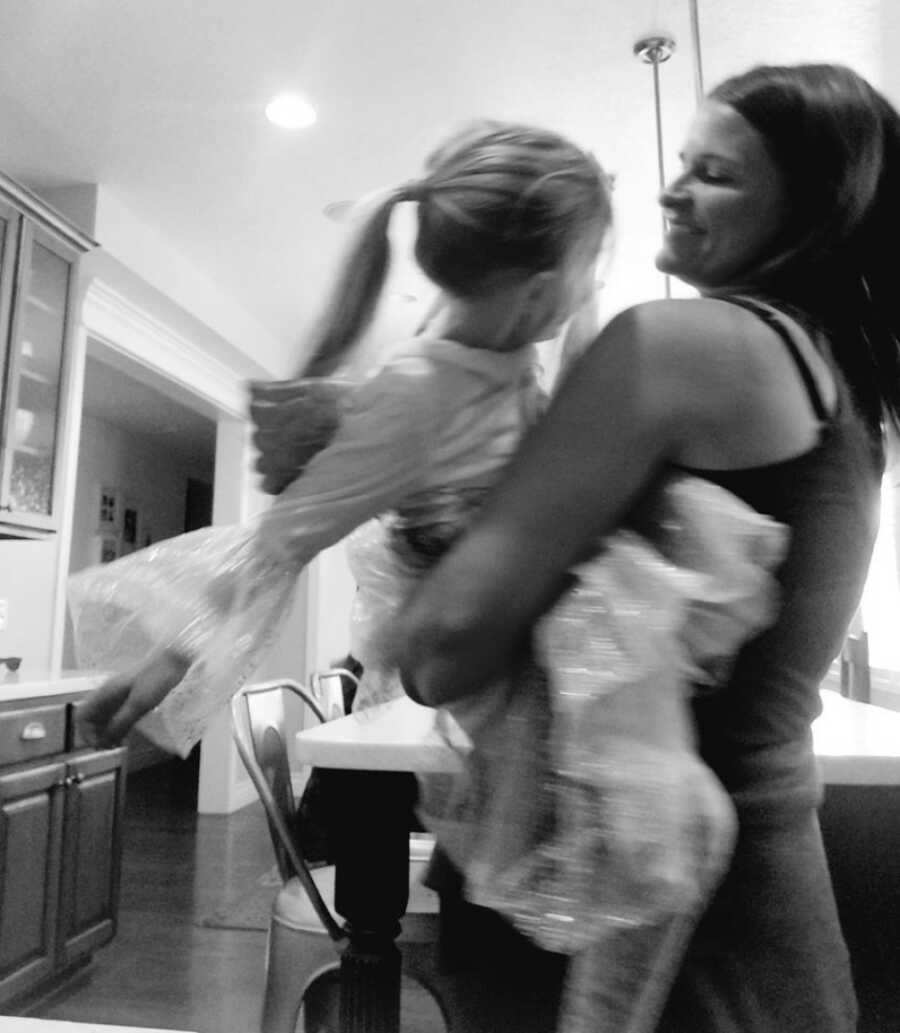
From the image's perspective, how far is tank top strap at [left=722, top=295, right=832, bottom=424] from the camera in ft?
1.46

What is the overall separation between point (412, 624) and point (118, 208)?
134 inches

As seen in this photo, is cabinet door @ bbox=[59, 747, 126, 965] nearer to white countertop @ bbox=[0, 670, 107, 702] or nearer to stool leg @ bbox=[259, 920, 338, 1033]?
white countertop @ bbox=[0, 670, 107, 702]

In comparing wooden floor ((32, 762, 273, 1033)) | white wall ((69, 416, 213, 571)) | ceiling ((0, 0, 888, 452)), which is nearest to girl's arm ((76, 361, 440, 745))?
ceiling ((0, 0, 888, 452))

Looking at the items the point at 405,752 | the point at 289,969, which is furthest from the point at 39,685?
the point at 405,752

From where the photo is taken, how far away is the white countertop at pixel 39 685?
2283 millimetres

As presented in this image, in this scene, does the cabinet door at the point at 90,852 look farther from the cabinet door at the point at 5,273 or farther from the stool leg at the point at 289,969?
the stool leg at the point at 289,969

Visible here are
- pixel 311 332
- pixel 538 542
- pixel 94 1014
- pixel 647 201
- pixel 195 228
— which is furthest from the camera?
pixel 195 228

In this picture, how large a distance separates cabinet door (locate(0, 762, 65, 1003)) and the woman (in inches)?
87.1

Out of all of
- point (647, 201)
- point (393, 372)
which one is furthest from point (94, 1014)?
point (647, 201)

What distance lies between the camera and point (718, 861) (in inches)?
16.0

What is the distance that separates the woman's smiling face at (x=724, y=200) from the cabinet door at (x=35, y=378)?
2.64m

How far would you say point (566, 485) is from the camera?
1.27 feet

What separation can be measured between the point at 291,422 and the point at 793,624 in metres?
0.27

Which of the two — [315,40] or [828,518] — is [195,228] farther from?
[828,518]
